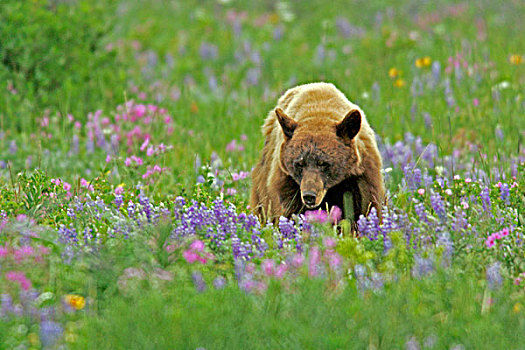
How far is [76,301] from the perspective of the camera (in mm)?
3324

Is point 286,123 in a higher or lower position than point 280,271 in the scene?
higher

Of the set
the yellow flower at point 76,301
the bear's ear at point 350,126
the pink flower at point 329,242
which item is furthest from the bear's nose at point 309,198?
the yellow flower at point 76,301

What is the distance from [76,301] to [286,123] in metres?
2.25

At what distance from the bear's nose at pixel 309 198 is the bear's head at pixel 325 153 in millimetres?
46

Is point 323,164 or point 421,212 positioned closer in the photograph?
point 421,212

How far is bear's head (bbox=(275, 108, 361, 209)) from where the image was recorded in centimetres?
500

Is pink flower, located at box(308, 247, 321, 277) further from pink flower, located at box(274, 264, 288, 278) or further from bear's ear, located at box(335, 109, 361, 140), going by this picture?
bear's ear, located at box(335, 109, 361, 140)

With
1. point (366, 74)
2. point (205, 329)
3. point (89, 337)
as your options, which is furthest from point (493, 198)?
point (366, 74)

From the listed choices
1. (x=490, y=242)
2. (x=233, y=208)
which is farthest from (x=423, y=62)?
(x=490, y=242)

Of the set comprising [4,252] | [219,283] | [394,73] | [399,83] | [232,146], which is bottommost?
[4,252]

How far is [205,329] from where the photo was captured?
3020mm

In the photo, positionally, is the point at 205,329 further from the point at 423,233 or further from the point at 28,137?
the point at 28,137

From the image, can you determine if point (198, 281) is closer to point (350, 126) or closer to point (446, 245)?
point (446, 245)

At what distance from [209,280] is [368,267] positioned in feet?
2.61
